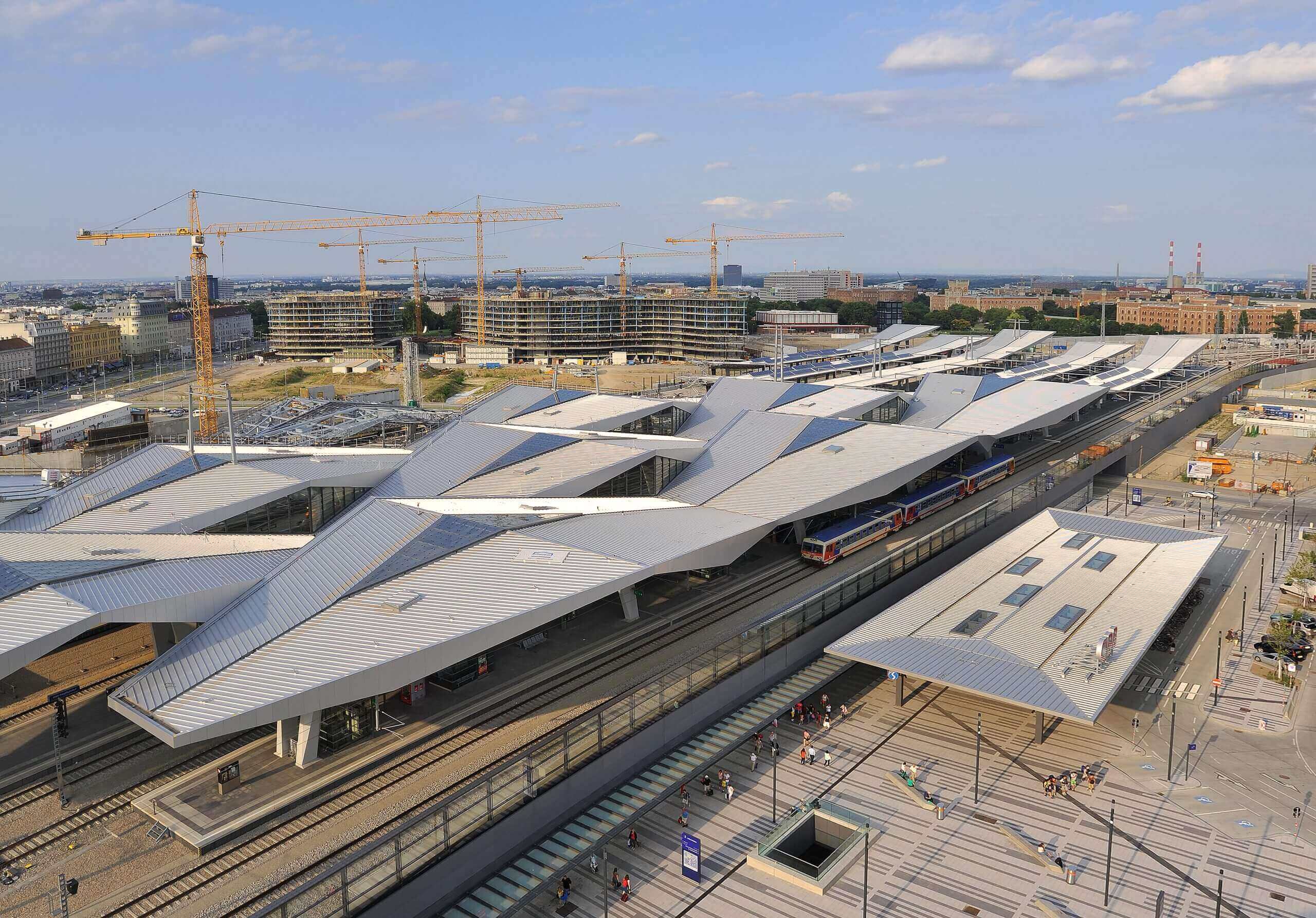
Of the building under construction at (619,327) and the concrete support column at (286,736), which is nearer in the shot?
the concrete support column at (286,736)

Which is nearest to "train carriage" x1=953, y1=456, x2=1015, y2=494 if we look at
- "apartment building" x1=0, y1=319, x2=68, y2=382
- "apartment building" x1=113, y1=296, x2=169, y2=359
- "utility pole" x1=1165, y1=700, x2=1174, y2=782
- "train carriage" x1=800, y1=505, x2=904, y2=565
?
"train carriage" x1=800, y1=505, x2=904, y2=565

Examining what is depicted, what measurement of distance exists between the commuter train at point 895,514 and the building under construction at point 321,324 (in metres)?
132

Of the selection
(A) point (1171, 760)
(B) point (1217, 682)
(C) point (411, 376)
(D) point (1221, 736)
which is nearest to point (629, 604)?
(A) point (1171, 760)

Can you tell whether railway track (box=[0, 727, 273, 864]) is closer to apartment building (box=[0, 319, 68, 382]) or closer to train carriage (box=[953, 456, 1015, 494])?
train carriage (box=[953, 456, 1015, 494])

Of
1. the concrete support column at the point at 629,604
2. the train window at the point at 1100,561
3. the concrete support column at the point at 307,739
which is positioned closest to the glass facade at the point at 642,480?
the concrete support column at the point at 629,604

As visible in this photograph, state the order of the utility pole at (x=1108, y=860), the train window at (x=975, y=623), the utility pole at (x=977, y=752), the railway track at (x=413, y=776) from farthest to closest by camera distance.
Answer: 1. the train window at (x=975, y=623)
2. the utility pole at (x=977, y=752)
3. the utility pole at (x=1108, y=860)
4. the railway track at (x=413, y=776)

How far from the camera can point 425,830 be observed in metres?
24.2

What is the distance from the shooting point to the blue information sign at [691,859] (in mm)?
26656

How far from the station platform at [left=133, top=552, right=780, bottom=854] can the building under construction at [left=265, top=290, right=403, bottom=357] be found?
14361 cm

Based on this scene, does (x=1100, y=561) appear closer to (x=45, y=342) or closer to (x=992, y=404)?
(x=992, y=404)

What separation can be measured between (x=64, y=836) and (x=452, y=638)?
36.7ft

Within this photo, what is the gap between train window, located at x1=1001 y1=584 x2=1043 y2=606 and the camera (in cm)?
4066

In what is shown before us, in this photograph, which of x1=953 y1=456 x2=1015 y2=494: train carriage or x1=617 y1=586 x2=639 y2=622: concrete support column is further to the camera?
x1=953 y1=456 x2=1015 y2=494: train carriage

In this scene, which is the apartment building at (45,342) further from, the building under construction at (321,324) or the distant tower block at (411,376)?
the distant tower block at (411,376)
